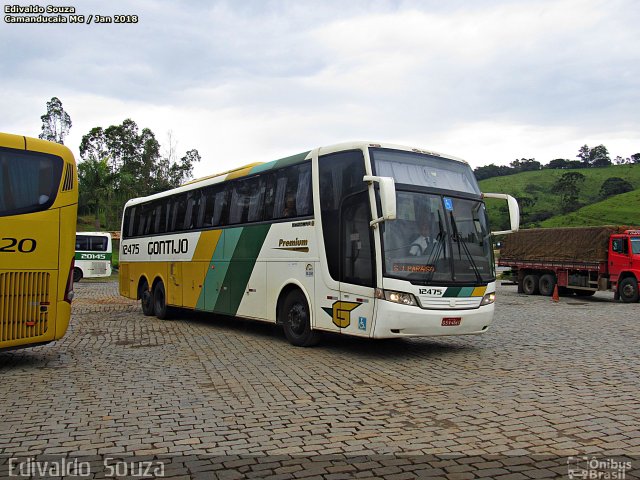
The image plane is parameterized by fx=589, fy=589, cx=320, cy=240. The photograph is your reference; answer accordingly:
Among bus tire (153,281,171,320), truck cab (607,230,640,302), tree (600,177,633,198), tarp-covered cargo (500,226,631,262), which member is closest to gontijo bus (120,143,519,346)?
bus tire (153,281,171,320)

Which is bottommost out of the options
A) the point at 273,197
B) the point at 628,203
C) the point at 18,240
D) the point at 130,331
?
the point at 130,331

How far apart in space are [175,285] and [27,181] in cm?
710

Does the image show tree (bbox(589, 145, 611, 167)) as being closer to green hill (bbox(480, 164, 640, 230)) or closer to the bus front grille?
green hill (bbox(480, 164, 640, 230))

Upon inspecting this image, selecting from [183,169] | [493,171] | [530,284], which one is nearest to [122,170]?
[183,169]

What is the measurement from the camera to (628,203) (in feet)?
258

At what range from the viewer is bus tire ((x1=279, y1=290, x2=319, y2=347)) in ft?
33.6

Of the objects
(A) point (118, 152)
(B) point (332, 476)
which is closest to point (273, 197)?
(B) point (332, 476)

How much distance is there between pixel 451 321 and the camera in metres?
9.09

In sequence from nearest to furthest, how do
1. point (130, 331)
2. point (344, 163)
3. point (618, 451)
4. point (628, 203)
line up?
point (618, 451) → point (344, 163) → point (130, 331) → point (628, 203)

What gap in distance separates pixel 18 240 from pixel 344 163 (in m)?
4.96

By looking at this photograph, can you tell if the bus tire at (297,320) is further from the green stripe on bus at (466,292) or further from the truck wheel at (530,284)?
the truck wheel at (530,284)

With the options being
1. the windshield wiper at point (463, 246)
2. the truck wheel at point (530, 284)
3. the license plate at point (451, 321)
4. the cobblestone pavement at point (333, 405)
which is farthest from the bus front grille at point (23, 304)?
the truck wheel at point (530, 284)

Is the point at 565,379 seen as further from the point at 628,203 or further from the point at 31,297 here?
the point at 628,203

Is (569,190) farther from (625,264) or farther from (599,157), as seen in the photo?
(625,264)
